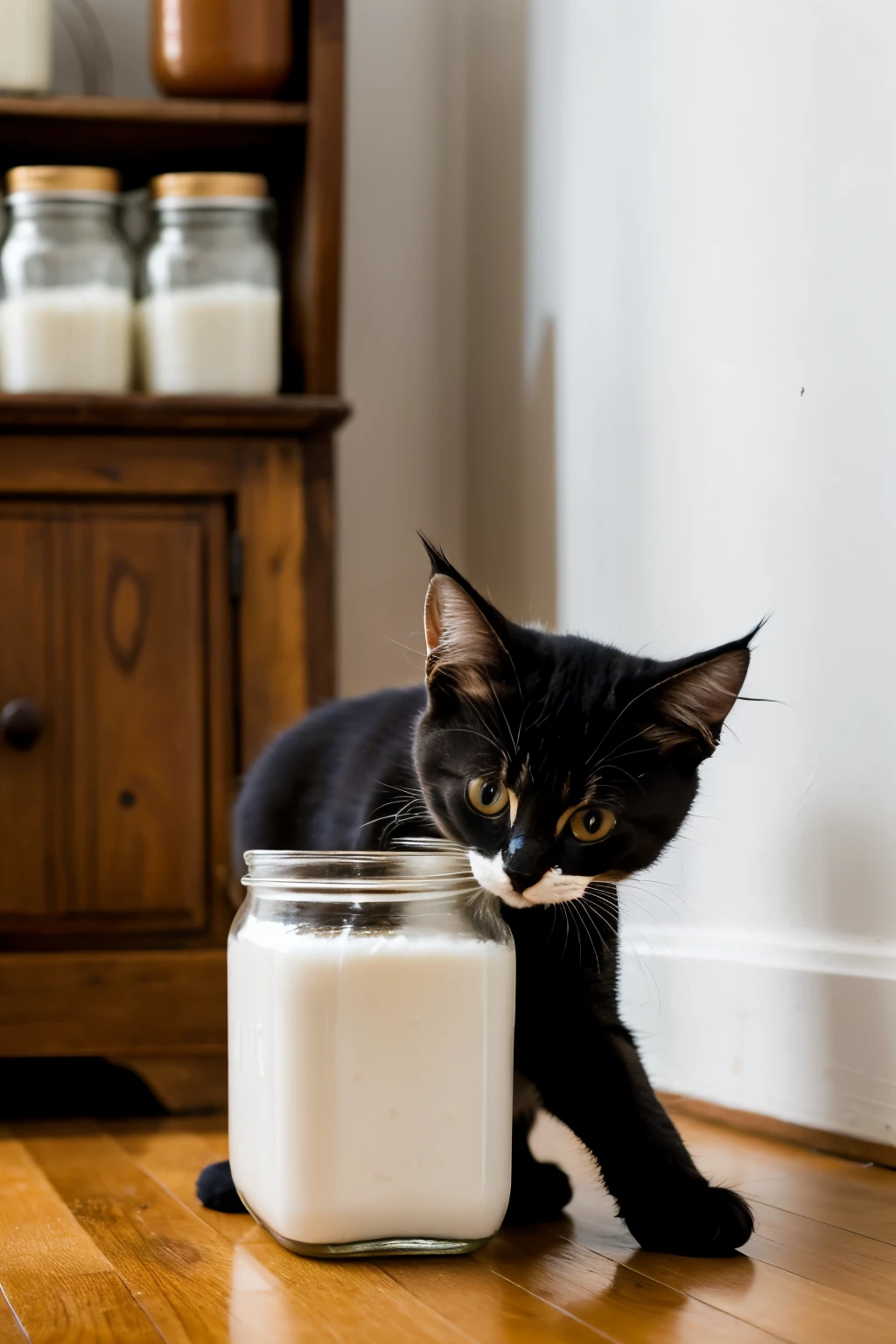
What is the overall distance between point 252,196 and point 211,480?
0.34 meters

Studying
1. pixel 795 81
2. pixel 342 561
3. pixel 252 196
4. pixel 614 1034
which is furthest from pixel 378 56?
pixel 614 1034

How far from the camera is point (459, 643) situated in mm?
976

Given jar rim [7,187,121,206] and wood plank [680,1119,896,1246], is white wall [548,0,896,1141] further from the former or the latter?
jar rim [7,187,121,206]

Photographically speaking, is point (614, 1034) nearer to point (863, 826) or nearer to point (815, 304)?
point (863, 826)

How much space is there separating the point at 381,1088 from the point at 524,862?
16cm

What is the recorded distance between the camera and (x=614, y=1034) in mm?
991

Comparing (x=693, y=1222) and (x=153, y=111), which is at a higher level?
(x=153, y=111)

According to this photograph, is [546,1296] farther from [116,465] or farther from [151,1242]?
[116,465]

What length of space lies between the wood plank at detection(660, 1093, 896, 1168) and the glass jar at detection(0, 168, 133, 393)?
100cm

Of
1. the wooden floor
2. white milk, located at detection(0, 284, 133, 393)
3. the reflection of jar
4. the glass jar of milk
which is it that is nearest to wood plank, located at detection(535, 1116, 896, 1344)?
the wooden floor

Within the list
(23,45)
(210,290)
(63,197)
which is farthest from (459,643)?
(23,45)

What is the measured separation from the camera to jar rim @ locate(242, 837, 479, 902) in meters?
0.87

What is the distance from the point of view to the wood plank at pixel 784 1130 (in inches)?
46.1

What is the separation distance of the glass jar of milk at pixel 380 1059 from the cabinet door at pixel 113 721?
0.68 metres
